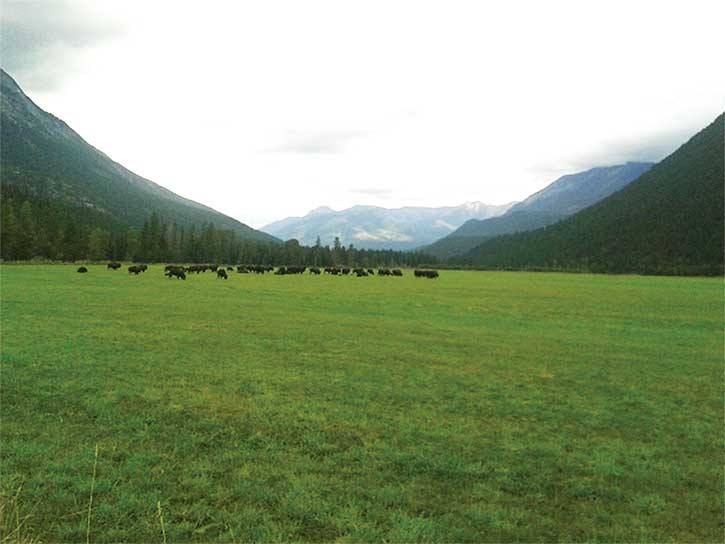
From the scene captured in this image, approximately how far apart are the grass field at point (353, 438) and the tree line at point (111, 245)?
94.7 meters

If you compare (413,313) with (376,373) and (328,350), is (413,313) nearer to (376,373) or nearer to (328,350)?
(328,350)

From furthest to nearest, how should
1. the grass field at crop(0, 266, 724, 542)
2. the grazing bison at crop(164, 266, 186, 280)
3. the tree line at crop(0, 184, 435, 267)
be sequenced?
Answer: the tree line at crop(0, 184, 435, 267) → the grazing bison at crop(164, 266, 186, 280) → the grass field at crop(0, 266, 724, 542)

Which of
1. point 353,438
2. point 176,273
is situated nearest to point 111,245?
point 176,273

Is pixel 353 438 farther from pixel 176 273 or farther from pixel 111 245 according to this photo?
pixel 111 245

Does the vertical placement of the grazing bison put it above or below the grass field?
above

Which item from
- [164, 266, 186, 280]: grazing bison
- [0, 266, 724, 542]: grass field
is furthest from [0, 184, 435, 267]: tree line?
[0, 266, 724, 542]: grass field

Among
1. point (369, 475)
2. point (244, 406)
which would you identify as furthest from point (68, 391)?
point (369, 475)

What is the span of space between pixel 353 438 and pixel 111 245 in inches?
5243

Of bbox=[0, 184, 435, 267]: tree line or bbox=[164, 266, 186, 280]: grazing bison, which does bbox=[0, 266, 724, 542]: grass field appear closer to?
bbox=[164, 266, 186, 280]: grazing bison

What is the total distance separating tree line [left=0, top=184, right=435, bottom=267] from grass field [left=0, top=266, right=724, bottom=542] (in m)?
94.7

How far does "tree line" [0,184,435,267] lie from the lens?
→ 9850cm

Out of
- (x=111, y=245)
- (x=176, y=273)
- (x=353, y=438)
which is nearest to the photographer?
(x=353, y=438)

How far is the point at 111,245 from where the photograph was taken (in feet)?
408

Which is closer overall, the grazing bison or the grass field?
the grass field
